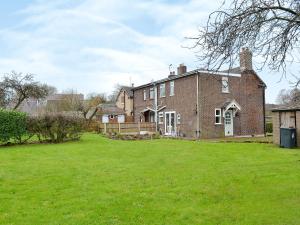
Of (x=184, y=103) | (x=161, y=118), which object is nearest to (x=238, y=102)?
(x=184, y=103)

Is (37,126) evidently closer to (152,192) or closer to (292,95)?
(152,192)

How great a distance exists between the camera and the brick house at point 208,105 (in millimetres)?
31203

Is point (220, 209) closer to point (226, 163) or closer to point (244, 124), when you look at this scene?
point (226, 163)

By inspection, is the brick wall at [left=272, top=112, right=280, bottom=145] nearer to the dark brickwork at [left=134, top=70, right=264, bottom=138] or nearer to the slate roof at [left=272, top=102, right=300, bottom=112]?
the slate roof at [left=272, top=102, right=300, bottom=112]

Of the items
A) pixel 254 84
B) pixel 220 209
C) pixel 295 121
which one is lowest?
pixel 220 209

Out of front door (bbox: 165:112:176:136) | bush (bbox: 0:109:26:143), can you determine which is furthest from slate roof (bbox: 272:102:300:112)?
bush (bbox: 0:109:26:143)


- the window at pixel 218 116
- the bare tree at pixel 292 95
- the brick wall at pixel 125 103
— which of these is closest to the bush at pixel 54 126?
the window at pixel 218 116

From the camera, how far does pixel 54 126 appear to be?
80.5 feet

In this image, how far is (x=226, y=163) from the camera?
13.4 metres

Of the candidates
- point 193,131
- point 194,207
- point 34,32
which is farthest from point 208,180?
point 193,131

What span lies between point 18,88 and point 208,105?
2269cm

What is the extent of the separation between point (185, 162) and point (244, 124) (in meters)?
21.1

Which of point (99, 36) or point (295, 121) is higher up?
point (99, 36)

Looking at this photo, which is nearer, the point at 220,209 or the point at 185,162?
the point at 220,209
